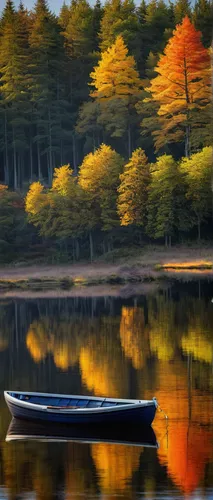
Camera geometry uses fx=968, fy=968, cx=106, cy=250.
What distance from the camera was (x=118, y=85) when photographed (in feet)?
284

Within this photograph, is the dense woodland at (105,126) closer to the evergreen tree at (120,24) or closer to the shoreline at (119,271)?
the evergreen tree at (120,24)

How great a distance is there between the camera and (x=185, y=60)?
3152 inches

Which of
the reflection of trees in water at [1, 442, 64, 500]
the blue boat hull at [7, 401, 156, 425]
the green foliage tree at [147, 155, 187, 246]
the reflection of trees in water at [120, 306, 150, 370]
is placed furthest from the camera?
the green foliage tree at [147, 155, 187, 246]

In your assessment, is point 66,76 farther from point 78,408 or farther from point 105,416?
point 105,416

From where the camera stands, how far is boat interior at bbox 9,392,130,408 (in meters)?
27.0

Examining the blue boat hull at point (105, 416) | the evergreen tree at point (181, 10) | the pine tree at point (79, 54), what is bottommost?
the blue boat hull at point (105, 416)

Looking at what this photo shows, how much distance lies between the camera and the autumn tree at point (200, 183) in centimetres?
7338

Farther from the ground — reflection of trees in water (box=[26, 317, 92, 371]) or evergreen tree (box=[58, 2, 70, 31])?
evergreen tree (box=[58, 2, 70, 31])

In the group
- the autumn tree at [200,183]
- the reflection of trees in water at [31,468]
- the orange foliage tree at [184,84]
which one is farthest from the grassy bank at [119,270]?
the reflection of trees in water at [31,468]

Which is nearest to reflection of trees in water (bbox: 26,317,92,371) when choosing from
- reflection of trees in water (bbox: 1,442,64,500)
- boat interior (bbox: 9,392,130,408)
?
boat interior (bbox: 9,392,130,408)

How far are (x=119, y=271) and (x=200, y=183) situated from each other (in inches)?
425

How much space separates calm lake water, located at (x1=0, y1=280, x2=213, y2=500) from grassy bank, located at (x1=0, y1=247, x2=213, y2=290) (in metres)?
4.27

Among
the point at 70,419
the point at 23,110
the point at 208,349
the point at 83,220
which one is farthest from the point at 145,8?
the point at 70,419

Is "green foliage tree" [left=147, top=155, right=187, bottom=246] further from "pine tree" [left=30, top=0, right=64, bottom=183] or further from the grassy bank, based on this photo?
"pine tree" [left=30, top=0, right=64, bottom=183]
